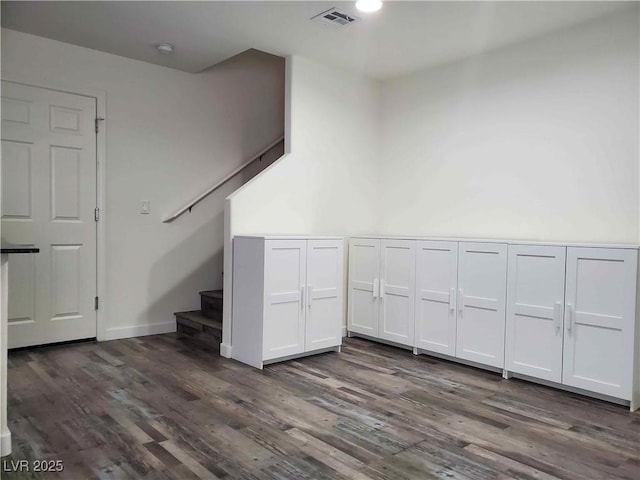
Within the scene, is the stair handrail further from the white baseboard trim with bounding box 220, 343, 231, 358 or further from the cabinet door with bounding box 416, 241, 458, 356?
the cabinet door with bounding box 416, 241, 458, 356

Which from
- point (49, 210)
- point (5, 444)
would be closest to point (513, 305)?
point (5, 444)

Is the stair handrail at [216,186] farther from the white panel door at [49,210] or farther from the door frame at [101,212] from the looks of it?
the white panel door at [49,210]

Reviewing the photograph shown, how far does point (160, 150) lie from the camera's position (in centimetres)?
439

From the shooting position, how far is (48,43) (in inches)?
150

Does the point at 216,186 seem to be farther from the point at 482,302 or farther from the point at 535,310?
the point at 535,310

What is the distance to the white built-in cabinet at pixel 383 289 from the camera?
3932mm

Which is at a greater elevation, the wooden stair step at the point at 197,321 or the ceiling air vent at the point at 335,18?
the ceiling air vent at the point at 335,18

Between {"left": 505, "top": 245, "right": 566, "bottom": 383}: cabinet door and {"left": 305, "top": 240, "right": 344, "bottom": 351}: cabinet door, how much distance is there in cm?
130

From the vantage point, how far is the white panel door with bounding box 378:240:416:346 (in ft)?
12.8

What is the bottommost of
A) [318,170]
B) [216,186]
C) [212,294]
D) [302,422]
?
[302,422]

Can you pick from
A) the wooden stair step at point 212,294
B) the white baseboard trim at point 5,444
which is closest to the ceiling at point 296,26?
the wooden stair step at point 212,294

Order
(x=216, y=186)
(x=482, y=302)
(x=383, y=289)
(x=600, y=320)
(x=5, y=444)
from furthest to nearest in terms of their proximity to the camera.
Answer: (x=216, y=186), (x=383, y=289), (x=482, y=302), (x=600, y=320), (x=5, y=444)

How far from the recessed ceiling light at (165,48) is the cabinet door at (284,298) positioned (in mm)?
1799

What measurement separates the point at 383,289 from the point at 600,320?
5.49ft
